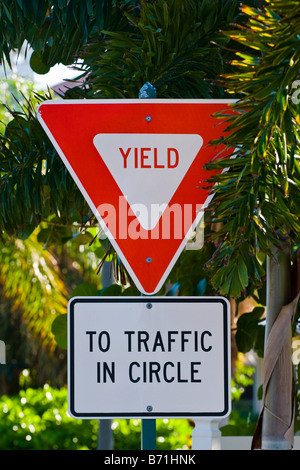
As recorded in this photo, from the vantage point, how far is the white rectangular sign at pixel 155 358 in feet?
7.14

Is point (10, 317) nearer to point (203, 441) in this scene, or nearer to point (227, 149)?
point (203, 441)

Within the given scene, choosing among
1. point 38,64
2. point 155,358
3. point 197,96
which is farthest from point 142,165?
point 38,64

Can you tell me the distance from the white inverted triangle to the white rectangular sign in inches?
9.9

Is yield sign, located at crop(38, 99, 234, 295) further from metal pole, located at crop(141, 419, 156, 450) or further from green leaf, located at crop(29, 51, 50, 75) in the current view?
green leaf, located at crop(29, 51, 50, 75)

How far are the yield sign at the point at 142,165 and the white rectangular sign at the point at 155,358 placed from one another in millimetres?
95

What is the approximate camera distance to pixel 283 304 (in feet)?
10.7

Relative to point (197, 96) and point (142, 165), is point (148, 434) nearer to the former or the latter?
point (142, 165)

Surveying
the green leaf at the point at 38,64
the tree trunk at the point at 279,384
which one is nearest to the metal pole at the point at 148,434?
the tree trunk at the point at 279,384

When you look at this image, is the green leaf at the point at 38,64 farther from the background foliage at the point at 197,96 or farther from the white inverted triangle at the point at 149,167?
the white inverted triangle at the point at 149,167

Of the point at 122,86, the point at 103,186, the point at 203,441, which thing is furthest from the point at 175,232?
the point at 203,441

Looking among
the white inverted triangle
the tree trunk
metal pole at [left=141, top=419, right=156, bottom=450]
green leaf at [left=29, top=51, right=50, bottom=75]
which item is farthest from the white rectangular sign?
green leaf at [left=29, top=51, right=50, bottom=75]

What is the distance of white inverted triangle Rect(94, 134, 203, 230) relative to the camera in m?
2.21

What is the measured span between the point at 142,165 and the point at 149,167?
0.02m
